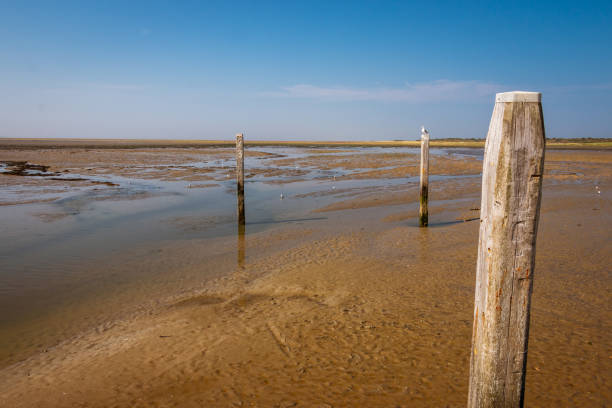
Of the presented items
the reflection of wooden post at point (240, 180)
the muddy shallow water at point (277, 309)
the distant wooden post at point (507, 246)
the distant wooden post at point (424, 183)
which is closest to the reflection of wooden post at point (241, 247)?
the muddy shallow water at point (277, 309)

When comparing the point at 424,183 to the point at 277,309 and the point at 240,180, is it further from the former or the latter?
the point at 277,309

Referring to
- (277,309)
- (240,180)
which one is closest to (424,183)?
(240,180)

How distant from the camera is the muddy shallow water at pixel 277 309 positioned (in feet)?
13.4

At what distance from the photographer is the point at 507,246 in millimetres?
2307

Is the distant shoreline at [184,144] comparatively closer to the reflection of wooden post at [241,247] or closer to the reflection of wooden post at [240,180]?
the reflection of wooden post at [240,180]

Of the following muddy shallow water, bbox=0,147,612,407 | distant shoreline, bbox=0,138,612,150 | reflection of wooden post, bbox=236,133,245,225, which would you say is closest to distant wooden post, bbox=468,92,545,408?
A: muddy shallow water, bbox=0,147,612,407

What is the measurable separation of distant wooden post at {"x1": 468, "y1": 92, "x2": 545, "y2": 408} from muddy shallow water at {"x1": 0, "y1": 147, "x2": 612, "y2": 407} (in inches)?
59.2

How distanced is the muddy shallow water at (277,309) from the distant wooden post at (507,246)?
1.50 m

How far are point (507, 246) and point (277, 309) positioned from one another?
4225 mm

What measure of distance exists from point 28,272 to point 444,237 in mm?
9540

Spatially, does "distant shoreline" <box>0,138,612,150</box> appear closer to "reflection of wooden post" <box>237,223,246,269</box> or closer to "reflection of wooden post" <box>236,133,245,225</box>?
"reflection of wooden post" <box>236,133,245,225</box>

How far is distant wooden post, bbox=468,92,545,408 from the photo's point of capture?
7.23 ft

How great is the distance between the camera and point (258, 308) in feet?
19.9

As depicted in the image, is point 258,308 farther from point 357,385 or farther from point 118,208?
point 118,208
